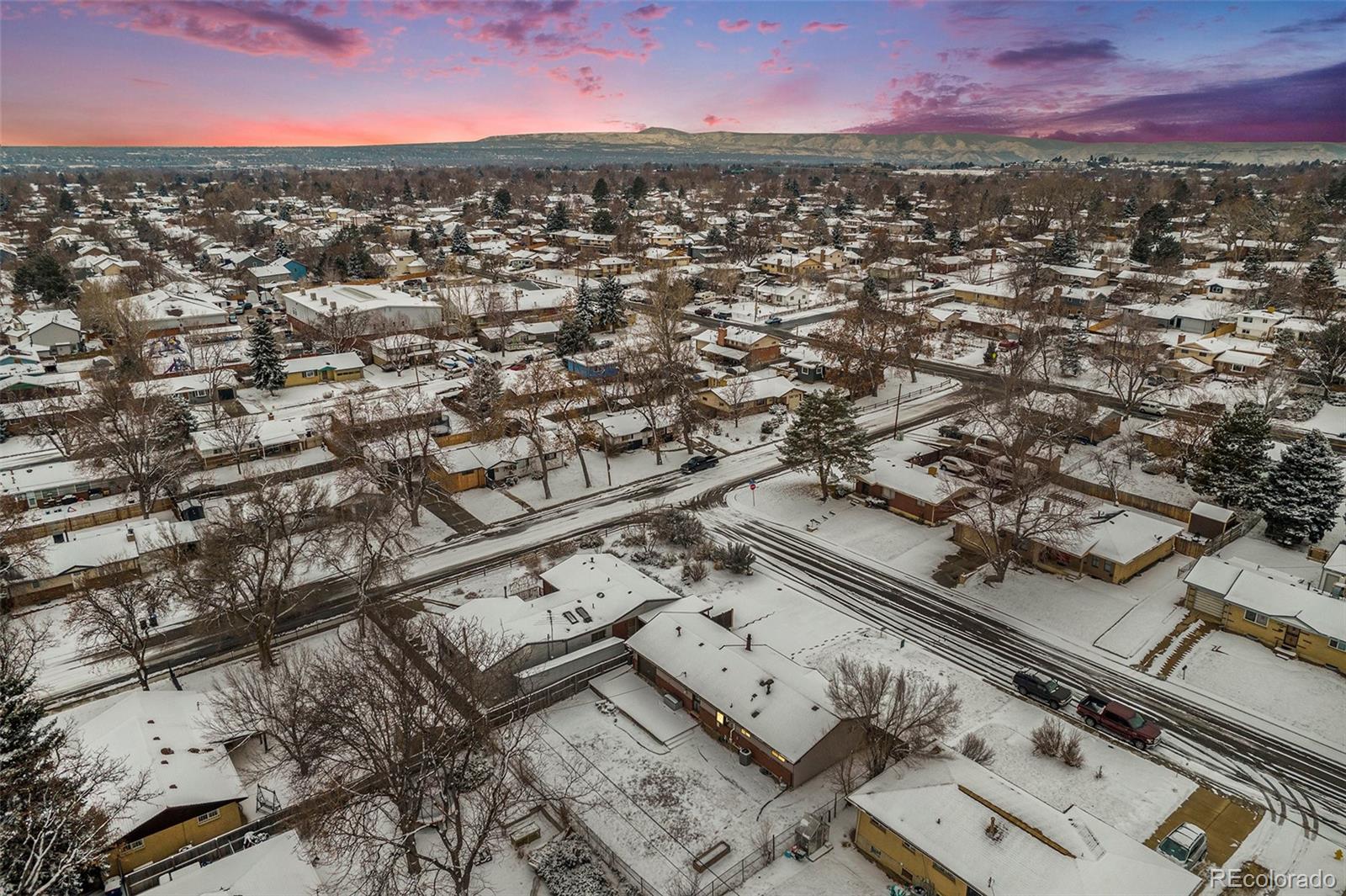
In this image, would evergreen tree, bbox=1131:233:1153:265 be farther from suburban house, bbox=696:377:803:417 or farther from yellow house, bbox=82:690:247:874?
yellow house, bbox=82:690:247:874

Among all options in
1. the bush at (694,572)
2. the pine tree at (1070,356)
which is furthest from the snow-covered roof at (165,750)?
the pine tree at (1070,356)

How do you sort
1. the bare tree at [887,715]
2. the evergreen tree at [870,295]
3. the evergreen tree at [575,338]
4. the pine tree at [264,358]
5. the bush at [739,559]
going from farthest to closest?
1. the evergreen tree at [870,295]
2. the evergreen tree at [575,338]
3. the pine tree at [264,358]
4. the bush at [739,559]
5. the bare tree at [887,715]

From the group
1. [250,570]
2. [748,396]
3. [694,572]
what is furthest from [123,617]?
[748,396]

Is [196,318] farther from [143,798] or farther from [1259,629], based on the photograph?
[1259,629]

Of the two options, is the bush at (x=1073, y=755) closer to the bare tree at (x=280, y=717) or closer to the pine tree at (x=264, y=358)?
the bare tree at (x=280, y=717)

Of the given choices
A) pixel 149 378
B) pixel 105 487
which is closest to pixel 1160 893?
pixel 105 487

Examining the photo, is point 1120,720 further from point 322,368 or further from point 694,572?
point 322,368
